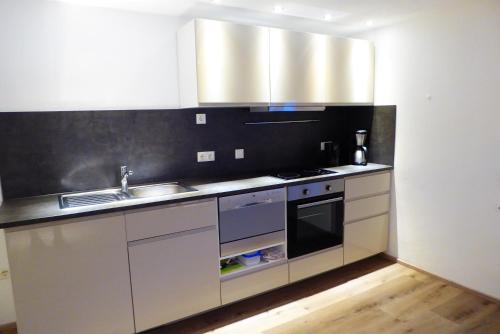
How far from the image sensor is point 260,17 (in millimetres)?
2771

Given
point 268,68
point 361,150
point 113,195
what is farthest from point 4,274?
point 361,150

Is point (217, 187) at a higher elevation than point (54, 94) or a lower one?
lower

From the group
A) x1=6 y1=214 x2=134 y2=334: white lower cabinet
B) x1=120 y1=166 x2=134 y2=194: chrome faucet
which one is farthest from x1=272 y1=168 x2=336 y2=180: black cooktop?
x1=6 y1=214 x2=134 y2=334: white lower cabinet

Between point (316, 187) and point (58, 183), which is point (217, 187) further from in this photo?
point (58, 183)

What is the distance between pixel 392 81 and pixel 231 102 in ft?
5.52

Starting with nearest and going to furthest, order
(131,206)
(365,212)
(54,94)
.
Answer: (131,206) < (54,94) < (365,212)

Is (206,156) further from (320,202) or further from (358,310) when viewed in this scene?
(358,310)

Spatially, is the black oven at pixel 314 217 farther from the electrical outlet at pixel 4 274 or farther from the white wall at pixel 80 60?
the electrical outlet at pixel 4 274

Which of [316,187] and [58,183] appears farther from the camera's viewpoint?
[316,187]

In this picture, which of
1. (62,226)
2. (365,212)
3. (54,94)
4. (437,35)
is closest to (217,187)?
(62,226)

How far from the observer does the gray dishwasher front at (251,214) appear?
7.88ft

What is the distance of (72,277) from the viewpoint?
6.39ft

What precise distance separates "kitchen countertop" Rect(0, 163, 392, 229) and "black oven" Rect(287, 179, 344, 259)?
9cm

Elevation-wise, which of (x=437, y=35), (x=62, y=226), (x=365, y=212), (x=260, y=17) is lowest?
(x=365, y=212)
